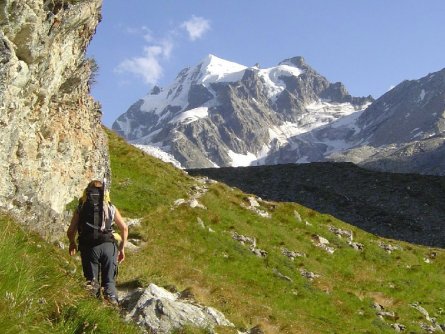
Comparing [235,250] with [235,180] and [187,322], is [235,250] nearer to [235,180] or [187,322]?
[187,322]

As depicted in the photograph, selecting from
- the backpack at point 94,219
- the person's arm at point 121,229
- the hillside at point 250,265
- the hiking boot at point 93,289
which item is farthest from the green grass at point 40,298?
the person's arm at point 121,229

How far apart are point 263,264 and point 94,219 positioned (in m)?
16.5

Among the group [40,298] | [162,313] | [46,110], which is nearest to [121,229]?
[162,313]

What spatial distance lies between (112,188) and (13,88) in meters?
14.6

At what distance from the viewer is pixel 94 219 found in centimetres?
1108

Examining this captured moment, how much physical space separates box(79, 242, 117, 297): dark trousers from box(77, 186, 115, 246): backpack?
5.0 inches

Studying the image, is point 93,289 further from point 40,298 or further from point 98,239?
point 40,298

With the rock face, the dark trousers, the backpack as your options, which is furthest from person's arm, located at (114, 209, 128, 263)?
the rock face

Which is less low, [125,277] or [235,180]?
[235,180]

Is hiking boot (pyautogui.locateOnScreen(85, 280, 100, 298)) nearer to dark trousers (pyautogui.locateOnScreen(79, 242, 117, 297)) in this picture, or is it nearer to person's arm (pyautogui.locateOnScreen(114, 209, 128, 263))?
dark trousers (pyautogui.locateOnScreen(79, 242, 117, 297))

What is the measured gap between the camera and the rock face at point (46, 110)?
52.0ft

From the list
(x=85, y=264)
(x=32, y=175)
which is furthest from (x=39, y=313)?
(x=32, y=175)

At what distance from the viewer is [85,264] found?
11.0 m

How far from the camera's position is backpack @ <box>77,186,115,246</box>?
11.1 meters
